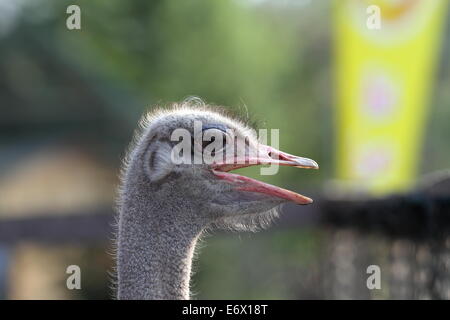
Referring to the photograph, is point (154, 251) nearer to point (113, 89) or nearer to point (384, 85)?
point (384, 85)

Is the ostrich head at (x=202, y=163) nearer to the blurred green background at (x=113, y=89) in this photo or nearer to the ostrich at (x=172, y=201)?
the ostrich at (x=172, y=201)

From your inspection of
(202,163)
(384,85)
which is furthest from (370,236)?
(384,85)

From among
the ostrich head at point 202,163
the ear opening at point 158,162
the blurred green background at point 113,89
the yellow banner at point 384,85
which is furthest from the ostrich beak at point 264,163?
the blurred green background at point 113,89

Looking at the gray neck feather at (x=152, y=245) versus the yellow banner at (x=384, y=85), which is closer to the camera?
the gray neck feather at (x=152, y=245)

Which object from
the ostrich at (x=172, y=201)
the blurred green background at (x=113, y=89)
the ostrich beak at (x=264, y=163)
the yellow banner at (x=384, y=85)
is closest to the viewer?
the ostrich beak at (x=264, y=163)

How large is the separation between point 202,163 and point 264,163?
0.24 m

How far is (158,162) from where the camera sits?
2.93m

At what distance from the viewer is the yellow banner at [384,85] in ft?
25.2

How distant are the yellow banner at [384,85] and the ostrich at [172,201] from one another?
188 inches

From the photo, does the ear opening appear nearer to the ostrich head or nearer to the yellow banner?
the ostrich head

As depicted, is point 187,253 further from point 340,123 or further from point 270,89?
point 270,89

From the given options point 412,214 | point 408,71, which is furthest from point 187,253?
point 408,71

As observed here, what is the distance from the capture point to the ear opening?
2.92m

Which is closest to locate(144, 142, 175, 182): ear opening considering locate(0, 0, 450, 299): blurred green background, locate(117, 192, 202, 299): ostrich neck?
locate(117, 192, 202, 299): ostrich neck
